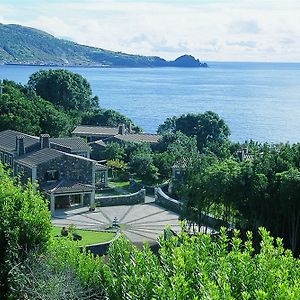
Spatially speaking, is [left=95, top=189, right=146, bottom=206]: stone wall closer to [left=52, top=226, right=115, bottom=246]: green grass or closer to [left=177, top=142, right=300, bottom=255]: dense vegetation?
[left=52, top=226, right=115, bottom=246]: green grass

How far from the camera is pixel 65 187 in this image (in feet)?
115

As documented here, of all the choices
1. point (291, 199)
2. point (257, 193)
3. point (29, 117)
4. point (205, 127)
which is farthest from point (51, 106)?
point (291, 199)

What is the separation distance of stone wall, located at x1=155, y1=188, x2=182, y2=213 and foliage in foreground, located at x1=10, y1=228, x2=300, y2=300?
22.0 m

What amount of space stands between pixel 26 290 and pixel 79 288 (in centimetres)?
161

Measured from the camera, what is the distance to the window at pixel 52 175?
3565 cm

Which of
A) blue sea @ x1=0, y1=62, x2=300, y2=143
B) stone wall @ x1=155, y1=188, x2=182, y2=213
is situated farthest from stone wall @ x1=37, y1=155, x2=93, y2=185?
blue sea @ x1=0, y1=62, x2=300, y2=143

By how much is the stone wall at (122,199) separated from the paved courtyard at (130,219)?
473 mm

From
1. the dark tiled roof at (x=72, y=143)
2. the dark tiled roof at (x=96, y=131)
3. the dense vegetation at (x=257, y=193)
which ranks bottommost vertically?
the dark tiled roof at (x=96, y=131)

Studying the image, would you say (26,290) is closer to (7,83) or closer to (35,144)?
(35,144)

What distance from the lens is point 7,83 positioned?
6550 centimetres

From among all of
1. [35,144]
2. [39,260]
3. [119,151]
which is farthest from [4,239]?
[119,151]

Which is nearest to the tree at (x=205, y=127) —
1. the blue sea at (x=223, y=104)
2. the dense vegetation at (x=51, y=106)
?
the dense vegetation at (x=51, y=106)

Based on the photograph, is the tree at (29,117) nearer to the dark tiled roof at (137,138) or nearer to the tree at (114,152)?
the dark tiled roof at (137,138)

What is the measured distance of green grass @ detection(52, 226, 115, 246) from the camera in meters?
28.2
